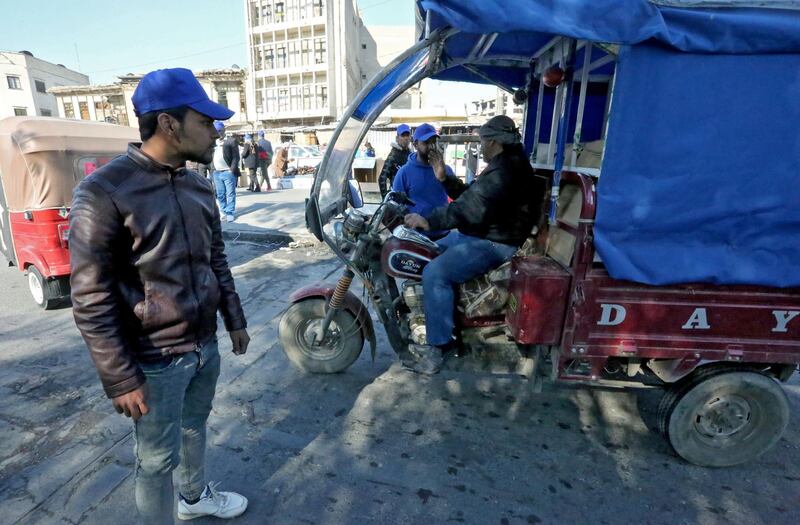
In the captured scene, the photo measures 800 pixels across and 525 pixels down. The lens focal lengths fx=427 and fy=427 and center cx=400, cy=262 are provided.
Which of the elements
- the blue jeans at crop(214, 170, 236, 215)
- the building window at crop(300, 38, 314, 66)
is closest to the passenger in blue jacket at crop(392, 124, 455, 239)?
the blue jeans at crop(214, 170, 236, 215)

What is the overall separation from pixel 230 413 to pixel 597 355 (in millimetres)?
2386

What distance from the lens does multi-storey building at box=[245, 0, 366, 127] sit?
123 ft

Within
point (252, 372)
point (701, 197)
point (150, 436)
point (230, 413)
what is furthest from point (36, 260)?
point (701, 197)

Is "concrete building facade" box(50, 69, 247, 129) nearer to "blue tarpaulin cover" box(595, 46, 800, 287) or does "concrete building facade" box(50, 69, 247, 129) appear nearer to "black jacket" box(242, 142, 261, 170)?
"black jacket" box(242, 142, 261, 170)

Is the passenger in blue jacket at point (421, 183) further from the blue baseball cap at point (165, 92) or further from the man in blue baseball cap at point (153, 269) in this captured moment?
the blue baseball cap at point (165, 92)

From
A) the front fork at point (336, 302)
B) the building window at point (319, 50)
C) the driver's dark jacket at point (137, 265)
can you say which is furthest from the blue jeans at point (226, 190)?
the building window at point (319, 50)

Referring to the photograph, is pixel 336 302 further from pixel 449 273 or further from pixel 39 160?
pixel 39 160

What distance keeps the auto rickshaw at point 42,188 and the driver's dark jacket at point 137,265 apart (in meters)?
3.65

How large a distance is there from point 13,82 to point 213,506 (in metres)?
54.9

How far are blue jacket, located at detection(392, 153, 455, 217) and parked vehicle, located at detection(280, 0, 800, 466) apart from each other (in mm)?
2009

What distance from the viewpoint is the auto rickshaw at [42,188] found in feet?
14.3

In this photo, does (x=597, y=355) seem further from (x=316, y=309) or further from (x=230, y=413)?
(x=230, y=413)

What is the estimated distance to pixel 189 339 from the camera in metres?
1.62

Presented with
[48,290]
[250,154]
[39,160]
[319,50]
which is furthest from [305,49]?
[48,290]
